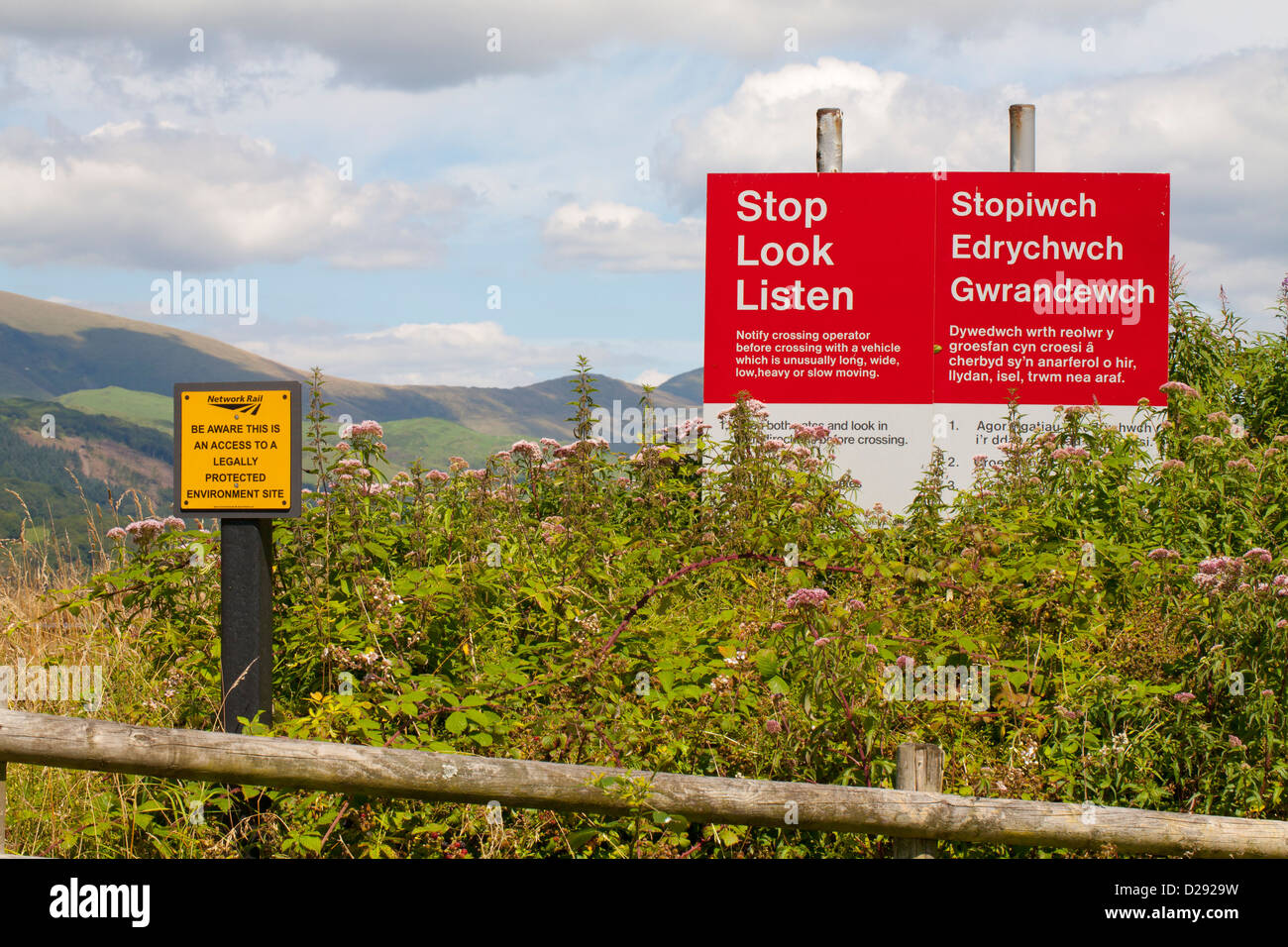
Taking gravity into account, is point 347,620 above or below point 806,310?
below

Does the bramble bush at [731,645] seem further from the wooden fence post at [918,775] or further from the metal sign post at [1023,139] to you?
the metal sign post at [1023,139]

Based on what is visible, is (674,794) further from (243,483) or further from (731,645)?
(243,483)

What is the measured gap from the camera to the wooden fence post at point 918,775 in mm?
4039

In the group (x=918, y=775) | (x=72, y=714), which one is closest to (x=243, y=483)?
(x=72, y=714)

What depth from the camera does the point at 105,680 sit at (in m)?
5.70

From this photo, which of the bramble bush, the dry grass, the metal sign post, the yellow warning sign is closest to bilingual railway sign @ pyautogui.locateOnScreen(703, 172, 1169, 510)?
the metal sign post

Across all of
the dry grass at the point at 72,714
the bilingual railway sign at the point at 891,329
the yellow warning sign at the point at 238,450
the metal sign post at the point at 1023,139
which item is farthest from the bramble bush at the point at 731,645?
the metal sign post at the point at 1023,139

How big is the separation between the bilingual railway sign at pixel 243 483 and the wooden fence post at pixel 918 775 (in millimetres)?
2790

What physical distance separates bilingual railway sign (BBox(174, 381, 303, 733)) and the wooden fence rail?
2.95 ft

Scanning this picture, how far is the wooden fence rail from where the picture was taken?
395 centimetres
